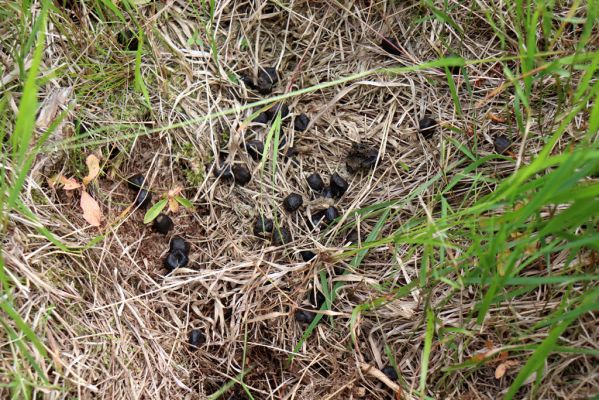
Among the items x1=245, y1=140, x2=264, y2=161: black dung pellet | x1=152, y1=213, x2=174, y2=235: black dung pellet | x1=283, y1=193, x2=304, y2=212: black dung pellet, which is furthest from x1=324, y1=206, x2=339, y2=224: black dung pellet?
x1=152, y1=213, x2=174, y2=235: black dung pellet

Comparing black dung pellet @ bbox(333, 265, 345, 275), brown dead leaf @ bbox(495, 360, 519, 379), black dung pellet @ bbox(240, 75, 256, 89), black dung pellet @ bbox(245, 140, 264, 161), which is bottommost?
brown dead leaf @ bbox(495, 360, 519, 379)

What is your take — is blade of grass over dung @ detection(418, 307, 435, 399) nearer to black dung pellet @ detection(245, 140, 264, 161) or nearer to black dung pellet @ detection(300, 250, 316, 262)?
black dung pellet @ detection(300, 250, 316, 262)

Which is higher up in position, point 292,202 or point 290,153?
point 290,153

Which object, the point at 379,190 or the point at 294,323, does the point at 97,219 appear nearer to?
the point at 294,323

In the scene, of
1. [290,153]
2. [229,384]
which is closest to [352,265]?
[290,153]

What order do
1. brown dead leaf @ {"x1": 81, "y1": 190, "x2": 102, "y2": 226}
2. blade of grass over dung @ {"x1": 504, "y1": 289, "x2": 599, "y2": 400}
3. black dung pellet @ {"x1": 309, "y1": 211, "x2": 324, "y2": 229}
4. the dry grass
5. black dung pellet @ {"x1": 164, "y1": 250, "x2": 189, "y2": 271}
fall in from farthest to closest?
1. black dung pellet @ {"x1": 309, "y1": 211, "x2": 324, "y2": 229}
2. black dung pellet @ {"x1": 164, "y1": 250, "x2": 189, "y2": 271}
3. brown dead leaf @ {"x1": 81, "y1": 190, "x2": 102, "y2": 226}
4. the dry grass
5. blade of grass over dung @ {"x1": 504, "y1": 289, "x2": 599, "y2": 400}

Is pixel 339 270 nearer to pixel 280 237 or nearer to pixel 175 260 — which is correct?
pixel 280 237

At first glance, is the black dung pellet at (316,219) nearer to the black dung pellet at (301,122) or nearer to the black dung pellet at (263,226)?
the black dung pellet at (263,226)
